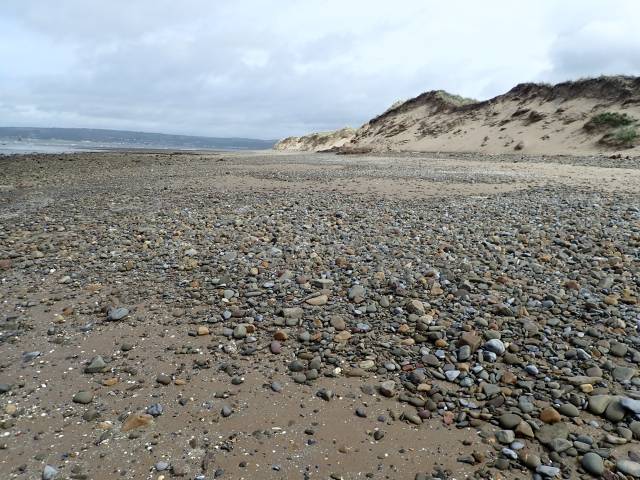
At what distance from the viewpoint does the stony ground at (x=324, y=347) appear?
2820mm

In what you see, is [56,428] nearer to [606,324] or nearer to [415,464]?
[415,464]

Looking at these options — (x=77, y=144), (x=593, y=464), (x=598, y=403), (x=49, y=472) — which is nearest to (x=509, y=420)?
(x=593, y=464)

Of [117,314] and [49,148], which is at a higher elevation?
[49,148]

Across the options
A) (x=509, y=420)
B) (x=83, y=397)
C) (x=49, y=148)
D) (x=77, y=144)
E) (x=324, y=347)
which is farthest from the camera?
(x=77, y=144)

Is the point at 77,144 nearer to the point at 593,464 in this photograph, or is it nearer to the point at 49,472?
the point at 49,472

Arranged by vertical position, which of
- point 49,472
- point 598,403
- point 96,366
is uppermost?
point 598,403

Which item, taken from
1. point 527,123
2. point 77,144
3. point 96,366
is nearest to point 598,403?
point 96,366

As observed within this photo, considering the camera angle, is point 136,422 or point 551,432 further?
point 136,422

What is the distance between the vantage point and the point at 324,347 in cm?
400

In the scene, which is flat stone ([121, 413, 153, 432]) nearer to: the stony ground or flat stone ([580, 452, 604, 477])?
the stony ground

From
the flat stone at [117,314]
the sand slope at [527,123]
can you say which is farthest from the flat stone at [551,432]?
the sand slope at [527,123]

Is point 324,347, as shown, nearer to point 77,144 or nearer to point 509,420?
point 509,420

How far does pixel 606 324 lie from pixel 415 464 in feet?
8.47

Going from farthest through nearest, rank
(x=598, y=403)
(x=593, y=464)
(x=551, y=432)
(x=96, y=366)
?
(x=96, y=366) < (x=598, y=403) < (x=551, y=432) < (x=593, y=464)
